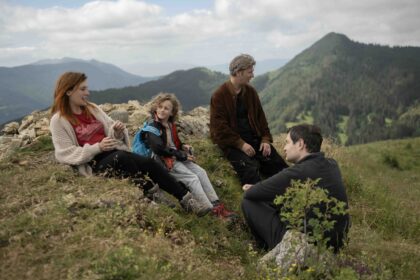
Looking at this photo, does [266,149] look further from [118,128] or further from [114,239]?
[114,239]

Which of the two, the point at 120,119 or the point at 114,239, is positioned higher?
the point at 120,119

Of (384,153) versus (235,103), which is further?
(384,153)

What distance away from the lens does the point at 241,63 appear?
852 cm

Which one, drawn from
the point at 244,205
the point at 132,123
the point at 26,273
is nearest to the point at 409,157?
the point at 132,123

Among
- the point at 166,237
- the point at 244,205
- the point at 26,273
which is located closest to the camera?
the point at 26,273

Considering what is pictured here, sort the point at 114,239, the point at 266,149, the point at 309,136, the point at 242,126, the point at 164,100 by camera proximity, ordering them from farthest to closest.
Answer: the point at 242,126
the point at 266,149
the point at 164,100
the point at 309,136
the point at 114,239

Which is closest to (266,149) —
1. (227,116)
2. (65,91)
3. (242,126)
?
(242,126)

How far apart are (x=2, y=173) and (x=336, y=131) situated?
179 m

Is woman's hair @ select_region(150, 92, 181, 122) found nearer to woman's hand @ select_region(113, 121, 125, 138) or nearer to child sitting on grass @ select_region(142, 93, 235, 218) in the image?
child sitting on grass @ select_region(142, 93, 235, 218)

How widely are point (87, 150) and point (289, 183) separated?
133 inches

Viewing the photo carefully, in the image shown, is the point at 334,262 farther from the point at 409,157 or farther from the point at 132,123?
the point at 409,157

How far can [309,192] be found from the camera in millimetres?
4477

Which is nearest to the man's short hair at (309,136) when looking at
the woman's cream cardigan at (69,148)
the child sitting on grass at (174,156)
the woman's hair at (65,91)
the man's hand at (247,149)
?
the child sitting on grass at (174,156)

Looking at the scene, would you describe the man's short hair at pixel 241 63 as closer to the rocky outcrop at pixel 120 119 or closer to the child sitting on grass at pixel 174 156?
the child sitting on grass at pixel 174 156
